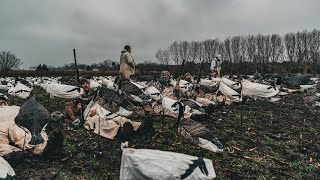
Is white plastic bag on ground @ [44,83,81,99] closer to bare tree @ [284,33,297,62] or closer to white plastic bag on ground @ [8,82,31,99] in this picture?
white plastic bag on ground @ [8,82,31,99]

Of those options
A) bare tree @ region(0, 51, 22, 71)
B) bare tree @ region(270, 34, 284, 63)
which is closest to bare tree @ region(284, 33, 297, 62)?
bare tree @ region(270, 34, 284, 63)

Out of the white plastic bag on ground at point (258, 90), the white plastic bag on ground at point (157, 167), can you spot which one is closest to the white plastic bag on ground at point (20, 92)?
the white plastic bag on ground at point (258, 90)

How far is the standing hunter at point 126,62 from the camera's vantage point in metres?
13.9

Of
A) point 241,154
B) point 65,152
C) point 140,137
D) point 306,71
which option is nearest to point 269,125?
point 241,154

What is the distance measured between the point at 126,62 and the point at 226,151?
18.5ft

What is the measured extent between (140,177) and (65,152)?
13.4ft

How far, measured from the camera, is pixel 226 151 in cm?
1009

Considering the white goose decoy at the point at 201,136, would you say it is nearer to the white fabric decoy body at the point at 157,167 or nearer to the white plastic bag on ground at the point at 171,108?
the white plastic bag on ground at the point at 171,108

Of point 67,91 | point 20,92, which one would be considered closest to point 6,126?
point 67,91

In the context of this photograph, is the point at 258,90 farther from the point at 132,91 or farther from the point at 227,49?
the point at 227,49

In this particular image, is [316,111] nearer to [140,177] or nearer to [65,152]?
[65,152]

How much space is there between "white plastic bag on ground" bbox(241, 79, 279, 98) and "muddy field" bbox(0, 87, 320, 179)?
105 cm

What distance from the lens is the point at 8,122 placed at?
359 inches

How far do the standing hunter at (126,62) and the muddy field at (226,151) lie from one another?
2.19m
